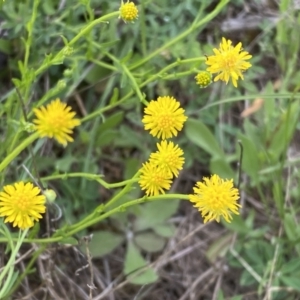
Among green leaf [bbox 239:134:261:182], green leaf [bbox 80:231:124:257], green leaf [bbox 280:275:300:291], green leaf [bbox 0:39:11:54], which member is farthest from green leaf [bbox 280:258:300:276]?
green leaf [bbox 0:39:11:54]

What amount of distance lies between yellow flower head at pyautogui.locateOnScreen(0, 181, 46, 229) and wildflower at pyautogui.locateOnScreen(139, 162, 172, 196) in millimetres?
145

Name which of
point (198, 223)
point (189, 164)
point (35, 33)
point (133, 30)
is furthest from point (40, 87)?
point (198, 223)

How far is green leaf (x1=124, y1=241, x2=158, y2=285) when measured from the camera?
1218 millimetres

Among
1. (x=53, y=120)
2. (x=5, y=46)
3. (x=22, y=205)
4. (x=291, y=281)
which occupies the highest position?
(x=5, y=46)

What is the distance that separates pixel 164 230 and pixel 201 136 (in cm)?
23

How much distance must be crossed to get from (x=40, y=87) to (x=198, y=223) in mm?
481

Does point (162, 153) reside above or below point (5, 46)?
below

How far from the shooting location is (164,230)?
1.31 meters

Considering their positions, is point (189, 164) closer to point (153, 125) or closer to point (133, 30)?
point (133, 30)

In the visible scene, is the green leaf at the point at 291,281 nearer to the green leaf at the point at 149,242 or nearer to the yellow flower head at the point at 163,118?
the green leaf at the point at 149,242

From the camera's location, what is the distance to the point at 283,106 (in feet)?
4.44

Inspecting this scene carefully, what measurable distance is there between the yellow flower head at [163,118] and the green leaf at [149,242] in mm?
518

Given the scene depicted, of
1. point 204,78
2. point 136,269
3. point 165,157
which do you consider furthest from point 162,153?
point 136,269

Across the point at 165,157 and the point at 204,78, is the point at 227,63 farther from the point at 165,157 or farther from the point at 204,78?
the point at 165,157
